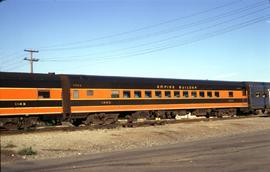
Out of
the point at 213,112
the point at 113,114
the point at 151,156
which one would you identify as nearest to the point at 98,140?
the point at 151,156

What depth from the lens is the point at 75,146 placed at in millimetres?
18453

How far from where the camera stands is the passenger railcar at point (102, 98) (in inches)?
1004

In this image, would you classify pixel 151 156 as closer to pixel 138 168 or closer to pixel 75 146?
pixel 138 168

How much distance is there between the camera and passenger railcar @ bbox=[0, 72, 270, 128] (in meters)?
25.5

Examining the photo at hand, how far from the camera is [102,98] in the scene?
2941 centimetres

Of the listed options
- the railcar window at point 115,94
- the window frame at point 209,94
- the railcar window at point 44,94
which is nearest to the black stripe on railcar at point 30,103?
the railcar window at point 44,94

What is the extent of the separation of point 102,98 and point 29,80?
5355 millimetres

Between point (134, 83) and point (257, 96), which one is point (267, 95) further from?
point (134, 83)

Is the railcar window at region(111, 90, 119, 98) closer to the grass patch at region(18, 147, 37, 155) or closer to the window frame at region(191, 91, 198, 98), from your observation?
the window frame at region(191, 91, 198, 98)

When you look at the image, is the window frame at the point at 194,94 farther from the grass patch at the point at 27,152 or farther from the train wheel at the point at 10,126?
the grass patch at the point at 27,152

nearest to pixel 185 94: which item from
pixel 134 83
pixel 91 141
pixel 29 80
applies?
pixel 134 83

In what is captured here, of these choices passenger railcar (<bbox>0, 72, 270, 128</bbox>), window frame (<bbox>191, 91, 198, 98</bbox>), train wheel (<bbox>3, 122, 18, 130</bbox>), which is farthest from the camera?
window frame (<bbox>191, 91, 198, 98</bbox>)

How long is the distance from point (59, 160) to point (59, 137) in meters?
6.32

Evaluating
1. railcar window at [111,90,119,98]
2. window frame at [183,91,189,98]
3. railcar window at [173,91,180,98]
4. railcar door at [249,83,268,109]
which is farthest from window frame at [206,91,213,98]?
railcar window at [111,90,119,98]
